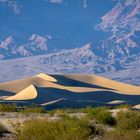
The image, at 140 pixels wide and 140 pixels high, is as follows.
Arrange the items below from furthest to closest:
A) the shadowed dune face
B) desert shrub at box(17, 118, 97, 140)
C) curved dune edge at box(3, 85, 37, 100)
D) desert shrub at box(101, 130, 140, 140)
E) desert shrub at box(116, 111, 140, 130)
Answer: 1. curved dune edge at box(3, 85, 37, 100)
2. the shadowed dune face
3. desert shrub at box(116, 111, 140, 130)
4. desert shrub at box(17, 118, 97, 140)
5. desert shrub at box(101, 130, 140, 140)

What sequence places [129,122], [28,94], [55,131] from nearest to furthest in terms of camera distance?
1. [55,131]
2. [129,122]
3. [28,94]

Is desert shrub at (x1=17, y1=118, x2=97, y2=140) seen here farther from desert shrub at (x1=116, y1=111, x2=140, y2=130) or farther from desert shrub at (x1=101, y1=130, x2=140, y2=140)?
desert shrub at (x1=116, y1=111, x2=140, y2=130)

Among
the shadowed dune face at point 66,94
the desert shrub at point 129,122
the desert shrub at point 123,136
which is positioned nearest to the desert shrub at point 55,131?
the desert shrub at point 123,136

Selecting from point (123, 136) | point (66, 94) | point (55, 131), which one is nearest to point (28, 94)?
point (66, 94)

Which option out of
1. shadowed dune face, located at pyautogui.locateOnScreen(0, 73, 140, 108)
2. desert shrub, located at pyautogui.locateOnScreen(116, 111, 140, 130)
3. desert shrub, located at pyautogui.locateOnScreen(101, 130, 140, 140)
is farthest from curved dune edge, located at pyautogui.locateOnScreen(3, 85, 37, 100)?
desert shrub, located at pyautogui.locateOnScreen(101, 130, 140, 140)

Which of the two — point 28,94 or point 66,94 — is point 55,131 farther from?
point 66,94

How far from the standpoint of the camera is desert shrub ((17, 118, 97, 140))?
17414mm

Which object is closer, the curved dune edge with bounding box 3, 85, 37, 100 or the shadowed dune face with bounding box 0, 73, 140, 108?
the shadowed dune face with bounding box 0, 73, 140, 108

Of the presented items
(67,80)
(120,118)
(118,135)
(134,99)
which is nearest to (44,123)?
(118,135)

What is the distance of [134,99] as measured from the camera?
169 meters

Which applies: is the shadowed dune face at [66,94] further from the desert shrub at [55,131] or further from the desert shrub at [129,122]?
the desert shrub at [55,131]

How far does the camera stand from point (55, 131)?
18375mm

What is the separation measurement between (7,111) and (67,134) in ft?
36.5

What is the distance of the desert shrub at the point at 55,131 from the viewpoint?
1741cm
